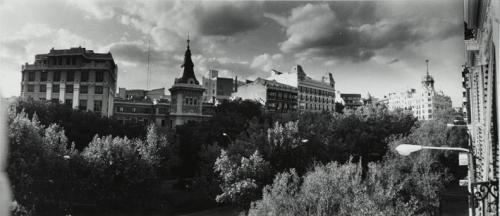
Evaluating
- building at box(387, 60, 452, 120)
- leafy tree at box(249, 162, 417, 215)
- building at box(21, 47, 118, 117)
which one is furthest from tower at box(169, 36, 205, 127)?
building at box(387, 60, 452, 120)

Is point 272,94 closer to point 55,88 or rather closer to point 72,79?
point 72,79

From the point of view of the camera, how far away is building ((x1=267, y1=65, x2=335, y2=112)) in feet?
325

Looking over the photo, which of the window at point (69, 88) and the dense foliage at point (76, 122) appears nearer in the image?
the dense foliage at point (76, 122)

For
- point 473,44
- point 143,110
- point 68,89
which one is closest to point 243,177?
point 473,44

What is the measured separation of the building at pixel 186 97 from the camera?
7431 cm

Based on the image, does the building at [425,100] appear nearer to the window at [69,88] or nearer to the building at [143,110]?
the building at [143,110]

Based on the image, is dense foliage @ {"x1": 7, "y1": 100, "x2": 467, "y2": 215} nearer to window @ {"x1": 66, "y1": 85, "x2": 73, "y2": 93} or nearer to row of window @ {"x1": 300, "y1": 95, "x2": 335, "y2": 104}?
window @ {"x1": 66, "y1": 85, "x2": 73, "y2": 93}

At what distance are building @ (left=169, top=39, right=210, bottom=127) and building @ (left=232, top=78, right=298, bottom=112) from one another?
17.3m

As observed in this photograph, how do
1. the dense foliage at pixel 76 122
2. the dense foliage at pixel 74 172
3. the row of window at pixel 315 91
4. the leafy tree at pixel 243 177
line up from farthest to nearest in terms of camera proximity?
1. the row of window at pixel 315 91
2. the dense foliage at pixel 76 122
3. the leafy tree at pixel 243 177
4. the dense foliage at pixel 74 172

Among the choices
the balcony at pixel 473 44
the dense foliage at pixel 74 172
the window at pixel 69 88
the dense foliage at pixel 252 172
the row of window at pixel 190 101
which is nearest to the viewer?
the balcony at pixel 473 44

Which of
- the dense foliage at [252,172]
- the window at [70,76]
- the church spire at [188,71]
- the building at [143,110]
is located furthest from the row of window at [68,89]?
the dense foliage at [252,172]

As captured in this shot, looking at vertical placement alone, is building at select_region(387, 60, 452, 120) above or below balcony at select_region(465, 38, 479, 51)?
above

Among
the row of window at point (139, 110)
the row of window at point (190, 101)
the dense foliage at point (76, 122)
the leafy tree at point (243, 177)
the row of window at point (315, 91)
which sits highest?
the row of window at point (315, 91)

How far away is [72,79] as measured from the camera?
221ft
